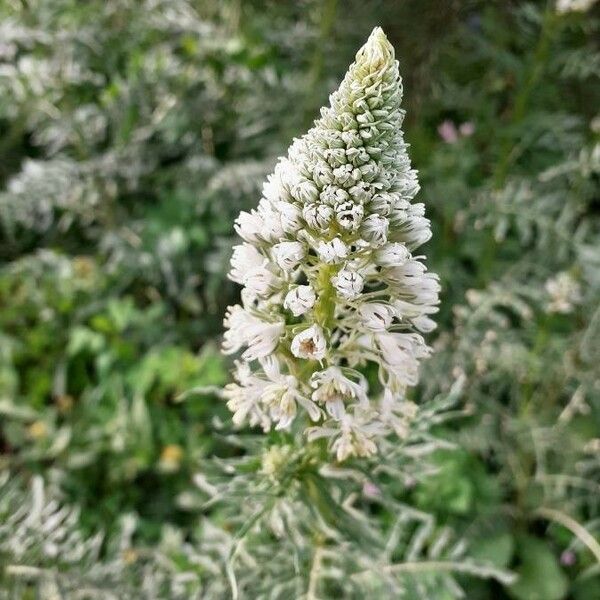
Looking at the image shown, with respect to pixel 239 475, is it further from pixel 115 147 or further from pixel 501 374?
pixel 115 147

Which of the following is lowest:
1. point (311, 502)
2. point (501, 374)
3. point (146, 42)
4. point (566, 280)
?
point (311, 502)

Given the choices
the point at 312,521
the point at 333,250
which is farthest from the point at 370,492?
the point at 333,250

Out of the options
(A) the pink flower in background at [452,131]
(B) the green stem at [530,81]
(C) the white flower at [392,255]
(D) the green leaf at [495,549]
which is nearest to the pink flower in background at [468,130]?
(A) the pink flower in background at [452,131]

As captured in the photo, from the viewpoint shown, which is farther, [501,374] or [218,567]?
[501,374]

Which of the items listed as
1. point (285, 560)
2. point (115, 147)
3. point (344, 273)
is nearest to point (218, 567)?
point (285, 560)

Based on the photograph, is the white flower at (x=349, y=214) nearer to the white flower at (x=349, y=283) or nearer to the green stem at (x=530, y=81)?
the white flower at (x=349, y=283)

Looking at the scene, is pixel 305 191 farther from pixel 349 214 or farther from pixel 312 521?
pixel 312 521
